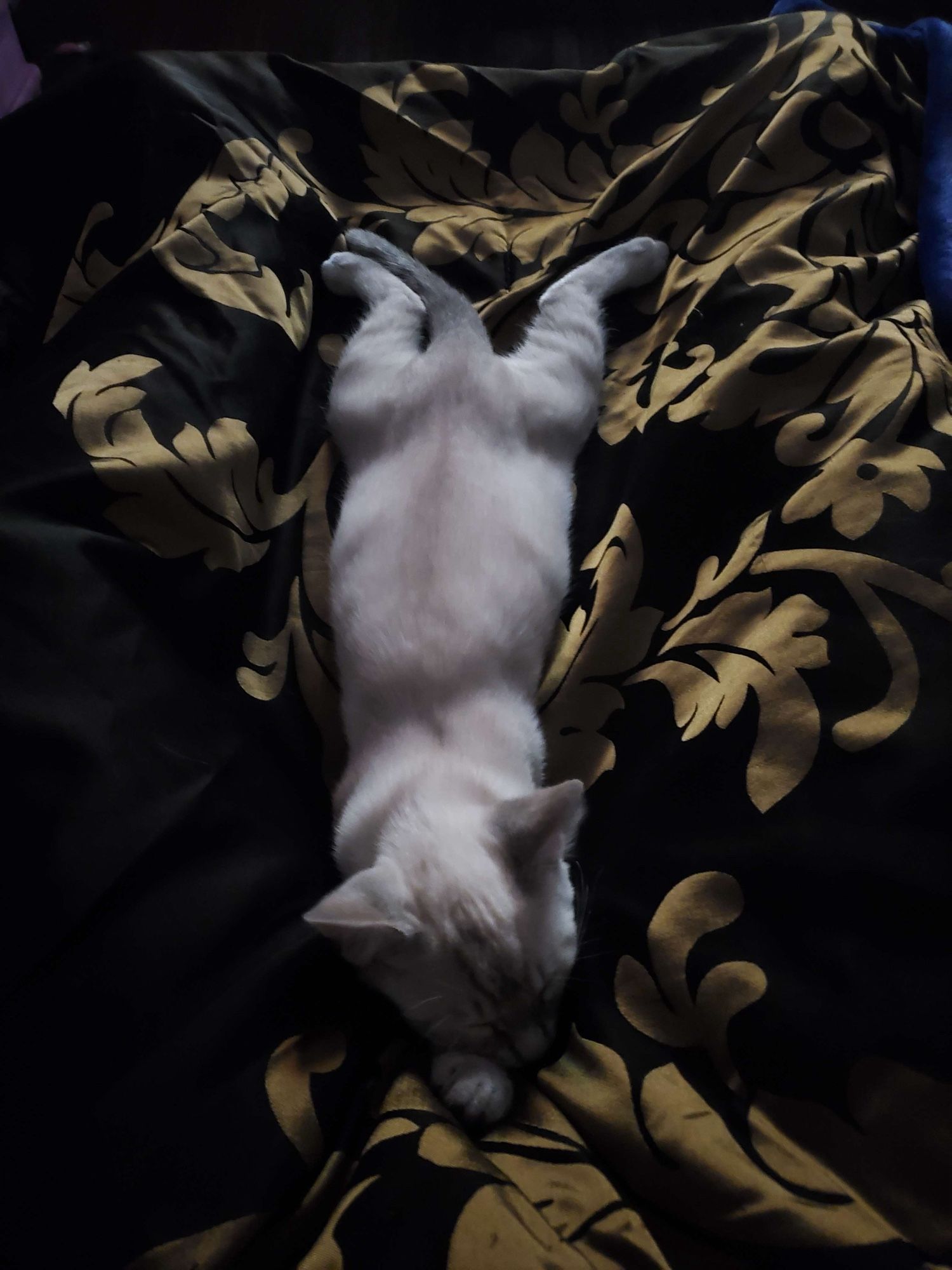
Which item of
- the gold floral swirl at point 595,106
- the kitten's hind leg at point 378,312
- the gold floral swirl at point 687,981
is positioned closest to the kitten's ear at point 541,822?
the gold floral swirl at point 687,981

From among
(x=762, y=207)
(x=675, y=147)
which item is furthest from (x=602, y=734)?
(x=675, y=147)

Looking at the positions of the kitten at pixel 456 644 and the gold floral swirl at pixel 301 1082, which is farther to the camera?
the kitten at pixel 456 644

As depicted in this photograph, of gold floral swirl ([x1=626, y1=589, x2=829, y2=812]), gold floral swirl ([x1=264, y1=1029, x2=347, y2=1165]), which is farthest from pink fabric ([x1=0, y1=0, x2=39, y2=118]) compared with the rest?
gold floral swirl ([x1=264, y1=1029, x2=347, y2=1165])

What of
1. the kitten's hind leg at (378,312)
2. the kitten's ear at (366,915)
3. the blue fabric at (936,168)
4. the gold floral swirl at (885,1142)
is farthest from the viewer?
the kitten's hind leg at (378,312)

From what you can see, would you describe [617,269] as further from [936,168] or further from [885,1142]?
[885,1142]

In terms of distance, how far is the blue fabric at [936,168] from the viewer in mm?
1102

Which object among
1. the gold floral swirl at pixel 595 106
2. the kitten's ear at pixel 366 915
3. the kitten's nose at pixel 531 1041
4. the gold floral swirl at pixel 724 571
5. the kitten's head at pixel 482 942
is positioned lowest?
the kitten's nose at pixel 531 1041

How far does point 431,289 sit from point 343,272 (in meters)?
0.17

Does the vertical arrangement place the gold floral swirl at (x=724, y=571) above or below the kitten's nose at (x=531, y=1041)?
above

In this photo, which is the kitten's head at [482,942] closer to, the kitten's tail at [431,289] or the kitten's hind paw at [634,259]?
the kitten's tail at [431,289]

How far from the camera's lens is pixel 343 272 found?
1.31 meters

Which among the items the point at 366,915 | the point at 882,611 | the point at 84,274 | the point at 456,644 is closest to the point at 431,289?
the point at 84,274

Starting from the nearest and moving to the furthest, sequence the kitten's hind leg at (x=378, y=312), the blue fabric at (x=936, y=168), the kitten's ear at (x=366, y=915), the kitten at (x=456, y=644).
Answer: the kitten's ear at (x=366, y=915), the kitten at (x=456, y=644), the blue fabric at (x=936, y=168), the kitten's hind leg at (x=378, y=312)

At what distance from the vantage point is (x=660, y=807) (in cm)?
80
